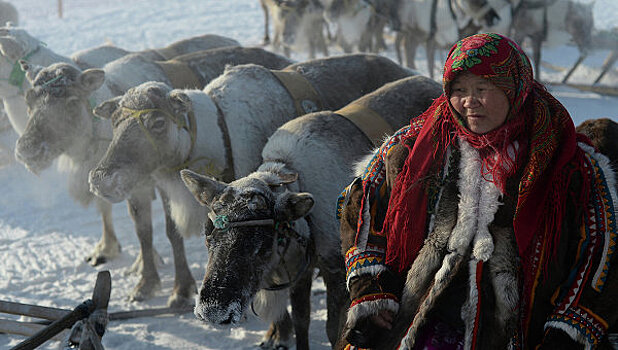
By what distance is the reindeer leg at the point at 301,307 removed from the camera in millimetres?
3248

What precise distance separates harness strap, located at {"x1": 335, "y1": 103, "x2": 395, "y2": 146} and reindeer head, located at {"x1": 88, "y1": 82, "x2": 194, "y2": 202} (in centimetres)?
103

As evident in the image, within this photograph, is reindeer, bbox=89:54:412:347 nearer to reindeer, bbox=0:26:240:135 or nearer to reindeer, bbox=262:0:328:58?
reindeer, bbox=0:26:240:135

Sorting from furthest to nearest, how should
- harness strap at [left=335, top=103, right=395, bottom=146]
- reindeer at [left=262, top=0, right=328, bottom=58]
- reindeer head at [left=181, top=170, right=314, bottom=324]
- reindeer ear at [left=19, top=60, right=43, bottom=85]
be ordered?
reindeer at [left=262, top=0, right=328, bottom=58]
reindeer ear at [left=19, top=60, right=43, bottom=85]
harness strap at [left=335, top=103, right=395, bottom=146]
reindeer head at [left=181, top=170, right=314, bottom=324]

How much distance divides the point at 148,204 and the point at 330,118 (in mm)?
1801

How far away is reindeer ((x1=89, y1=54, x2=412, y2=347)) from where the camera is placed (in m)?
3.68

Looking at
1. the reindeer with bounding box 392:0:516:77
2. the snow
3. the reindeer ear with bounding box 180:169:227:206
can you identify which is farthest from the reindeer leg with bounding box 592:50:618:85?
the reindeer ear with bounding box 180:169:227:206

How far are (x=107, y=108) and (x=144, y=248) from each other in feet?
3.74

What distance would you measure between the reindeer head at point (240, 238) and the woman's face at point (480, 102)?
1.06 meters

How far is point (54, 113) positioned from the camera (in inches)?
171

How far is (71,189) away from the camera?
4.77 m

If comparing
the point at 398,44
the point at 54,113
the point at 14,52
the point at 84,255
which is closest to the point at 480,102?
the point at 54,113

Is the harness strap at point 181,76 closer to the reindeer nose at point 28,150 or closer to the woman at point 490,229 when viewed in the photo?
the reindeer nose at point 28,150

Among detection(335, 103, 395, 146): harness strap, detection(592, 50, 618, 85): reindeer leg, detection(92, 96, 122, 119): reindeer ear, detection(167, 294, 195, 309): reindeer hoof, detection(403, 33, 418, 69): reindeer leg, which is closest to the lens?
detection(335, 103, 395, 146): harness strap

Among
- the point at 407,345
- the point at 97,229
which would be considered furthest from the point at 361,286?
the point at 97,229
